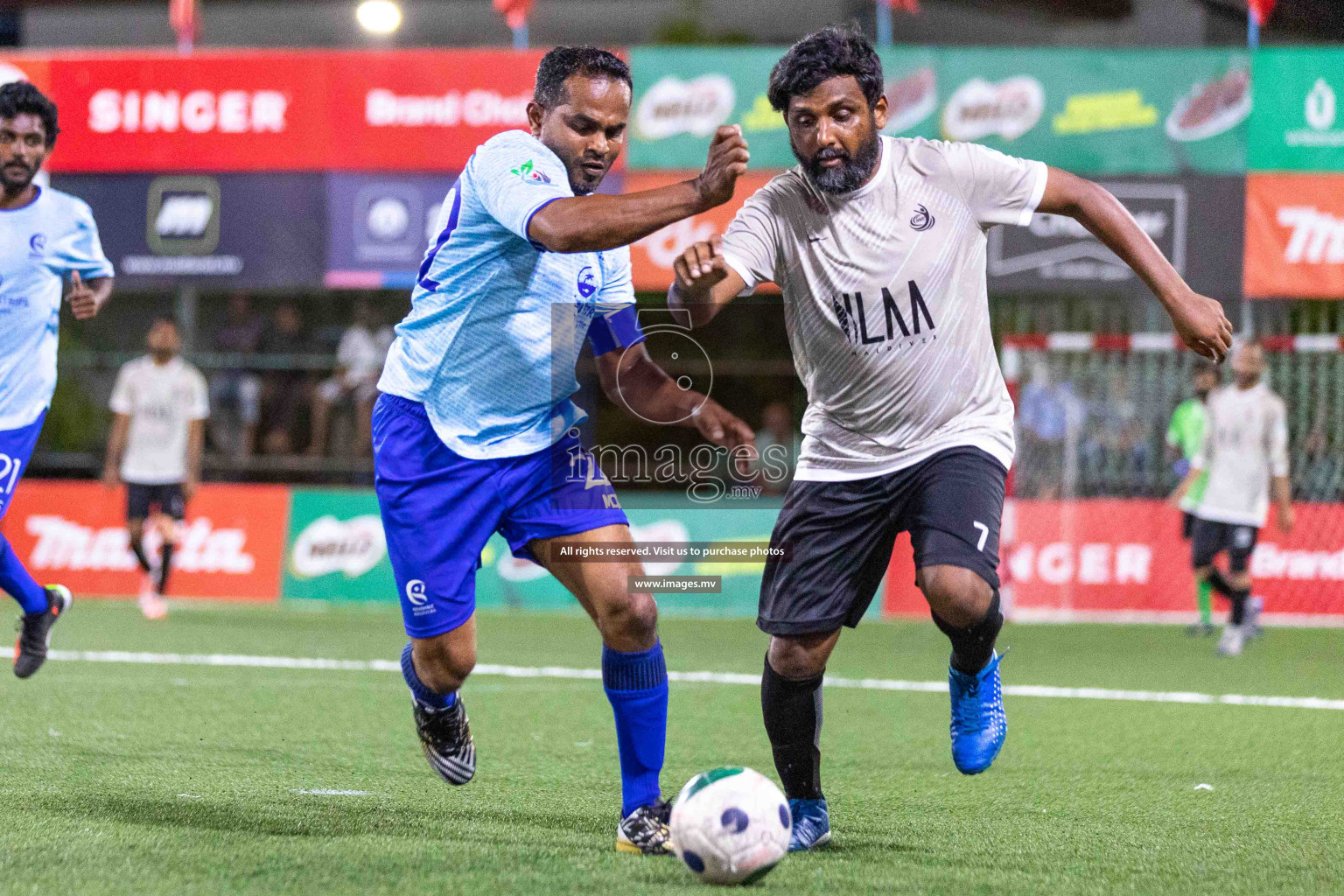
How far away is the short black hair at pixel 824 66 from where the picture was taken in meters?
4.41

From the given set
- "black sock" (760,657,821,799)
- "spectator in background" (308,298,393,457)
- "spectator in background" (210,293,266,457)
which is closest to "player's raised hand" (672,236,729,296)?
"black sock" (760,657,821,799)

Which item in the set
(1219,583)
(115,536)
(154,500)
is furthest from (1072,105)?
(115,536)

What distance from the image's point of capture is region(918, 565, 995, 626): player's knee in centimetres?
448

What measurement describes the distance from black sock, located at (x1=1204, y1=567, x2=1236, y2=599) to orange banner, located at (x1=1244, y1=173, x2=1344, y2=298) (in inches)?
133

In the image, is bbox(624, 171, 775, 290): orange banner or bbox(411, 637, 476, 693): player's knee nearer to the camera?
bbox(411, 637, 476, 693): player's knee

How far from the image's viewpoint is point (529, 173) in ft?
14.0

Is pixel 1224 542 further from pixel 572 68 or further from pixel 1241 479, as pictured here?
pixel 572 68

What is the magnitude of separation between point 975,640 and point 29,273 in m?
4.38

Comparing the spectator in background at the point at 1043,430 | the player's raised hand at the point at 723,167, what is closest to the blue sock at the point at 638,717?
the player's raised hand at the point at 723,167

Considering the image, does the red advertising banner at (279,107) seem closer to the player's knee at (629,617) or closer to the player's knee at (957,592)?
the player's knee at (629,617)

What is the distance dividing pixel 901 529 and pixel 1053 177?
1145 mm

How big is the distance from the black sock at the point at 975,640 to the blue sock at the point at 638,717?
0.88 metres

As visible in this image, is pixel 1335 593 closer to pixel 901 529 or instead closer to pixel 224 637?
pixel 224 637

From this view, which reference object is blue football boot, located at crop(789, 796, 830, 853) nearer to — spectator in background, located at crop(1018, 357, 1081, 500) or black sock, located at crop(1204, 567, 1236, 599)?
black sock, located at crop(1204, 567, 1236, 599)
